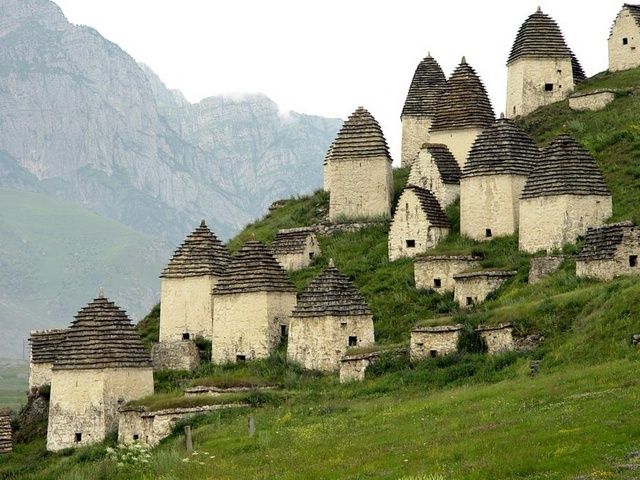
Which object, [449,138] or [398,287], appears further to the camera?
[449,138]

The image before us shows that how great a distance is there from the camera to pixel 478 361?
44531 millimetres

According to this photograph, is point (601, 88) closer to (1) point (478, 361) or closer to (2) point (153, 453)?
(1) point (478, 361)

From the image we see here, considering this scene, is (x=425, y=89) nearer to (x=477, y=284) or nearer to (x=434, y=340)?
(x=477, y=284)

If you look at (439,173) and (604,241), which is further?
(439,173)

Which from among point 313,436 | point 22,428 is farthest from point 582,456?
point 22,428

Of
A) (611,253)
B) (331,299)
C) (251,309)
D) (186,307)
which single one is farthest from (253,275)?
(611,253)

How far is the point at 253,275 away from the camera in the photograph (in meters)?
54.3

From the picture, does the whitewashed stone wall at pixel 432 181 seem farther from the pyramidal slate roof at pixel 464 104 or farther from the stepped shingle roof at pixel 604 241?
the stepped shingle roof at pixel 604 241

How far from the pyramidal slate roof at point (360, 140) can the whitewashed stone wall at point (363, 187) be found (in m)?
0.25

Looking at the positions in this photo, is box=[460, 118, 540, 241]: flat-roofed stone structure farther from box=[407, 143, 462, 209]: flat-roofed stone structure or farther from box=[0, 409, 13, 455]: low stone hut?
box=[0, 409, 13, 455]: low stone hut

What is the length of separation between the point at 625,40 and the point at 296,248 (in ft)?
63.8

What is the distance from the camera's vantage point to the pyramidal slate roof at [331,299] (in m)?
50.9

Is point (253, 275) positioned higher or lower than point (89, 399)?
higher

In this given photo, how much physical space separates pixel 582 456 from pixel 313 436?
10.6 m
